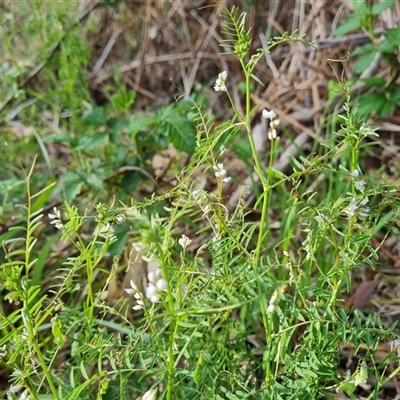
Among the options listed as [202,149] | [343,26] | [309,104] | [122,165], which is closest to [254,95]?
[309,104]

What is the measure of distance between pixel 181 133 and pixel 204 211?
72 cm

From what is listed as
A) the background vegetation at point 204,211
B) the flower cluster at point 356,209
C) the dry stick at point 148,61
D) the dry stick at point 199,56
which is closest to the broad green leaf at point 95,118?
the background vegetation at point 204,211

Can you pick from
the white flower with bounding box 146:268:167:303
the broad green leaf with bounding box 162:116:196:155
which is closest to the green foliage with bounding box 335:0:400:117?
the broad green leaf with bounding box 162:116:196:155

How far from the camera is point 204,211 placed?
0.72m

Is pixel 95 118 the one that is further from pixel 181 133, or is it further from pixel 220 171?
pixel 220 171

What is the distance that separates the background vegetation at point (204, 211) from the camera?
0.74m

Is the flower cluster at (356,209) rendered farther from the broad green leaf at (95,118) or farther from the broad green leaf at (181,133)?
the broad green leaf at (95,118)

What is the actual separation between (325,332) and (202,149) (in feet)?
0.97

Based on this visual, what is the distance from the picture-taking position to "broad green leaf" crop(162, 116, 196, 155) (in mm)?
1396

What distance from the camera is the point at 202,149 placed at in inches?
29.7

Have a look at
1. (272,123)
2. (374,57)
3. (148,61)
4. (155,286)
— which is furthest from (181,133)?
(148,61)

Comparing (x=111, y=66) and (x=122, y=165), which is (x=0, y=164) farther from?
(x=111, y=66)

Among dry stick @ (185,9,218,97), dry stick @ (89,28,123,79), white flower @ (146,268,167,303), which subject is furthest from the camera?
dry stick @ (89,28,123,79)

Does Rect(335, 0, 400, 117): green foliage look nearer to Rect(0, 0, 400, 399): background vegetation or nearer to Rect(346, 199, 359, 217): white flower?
Rect(0, 0, 400, 399): background vegetation
